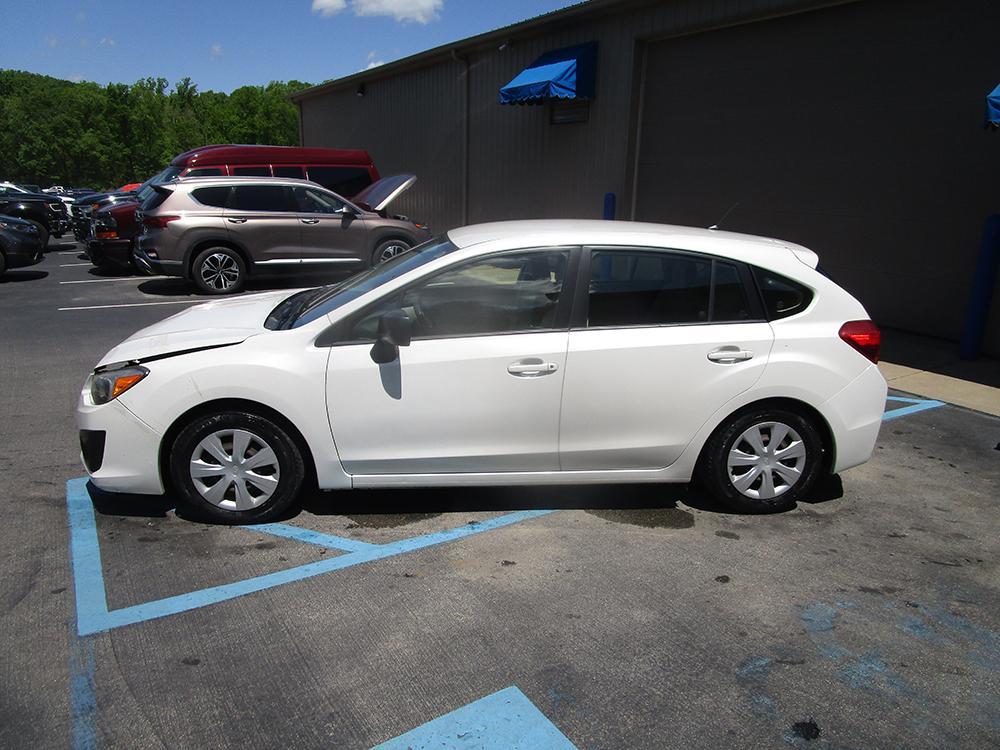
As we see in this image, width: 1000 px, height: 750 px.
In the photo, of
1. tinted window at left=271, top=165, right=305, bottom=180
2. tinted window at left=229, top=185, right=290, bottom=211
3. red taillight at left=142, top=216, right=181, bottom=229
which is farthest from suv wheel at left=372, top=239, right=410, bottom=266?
red taillight at left=142, top=216, right=181, bottom=229

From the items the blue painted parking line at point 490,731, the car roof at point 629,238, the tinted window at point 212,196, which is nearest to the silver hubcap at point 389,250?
the tinted window at point 212,196

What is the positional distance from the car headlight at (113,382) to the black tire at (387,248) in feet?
28.0

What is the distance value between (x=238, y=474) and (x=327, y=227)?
853cm

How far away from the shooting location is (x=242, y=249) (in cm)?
1146

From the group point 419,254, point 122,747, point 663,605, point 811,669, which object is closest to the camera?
point 122,747

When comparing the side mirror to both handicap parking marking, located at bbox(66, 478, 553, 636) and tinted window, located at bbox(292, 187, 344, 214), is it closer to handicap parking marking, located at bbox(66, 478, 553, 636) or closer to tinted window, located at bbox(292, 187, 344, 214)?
handicap parking marking, located at bbox(66, 478, 553, 636)

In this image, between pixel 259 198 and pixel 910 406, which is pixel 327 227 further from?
pixel 910 406

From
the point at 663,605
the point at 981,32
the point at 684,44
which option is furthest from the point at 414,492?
the point at 684,44

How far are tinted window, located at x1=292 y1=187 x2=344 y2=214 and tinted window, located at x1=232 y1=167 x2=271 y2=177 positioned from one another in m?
1.68

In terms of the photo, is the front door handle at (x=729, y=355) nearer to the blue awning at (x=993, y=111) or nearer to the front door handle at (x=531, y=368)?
the front door handle at (x=531, y=368)

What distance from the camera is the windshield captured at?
411 centimetres

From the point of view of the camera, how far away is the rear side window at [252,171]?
12883 millimetres

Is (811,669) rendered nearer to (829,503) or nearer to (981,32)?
(829,503)

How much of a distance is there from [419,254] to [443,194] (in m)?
14.3
